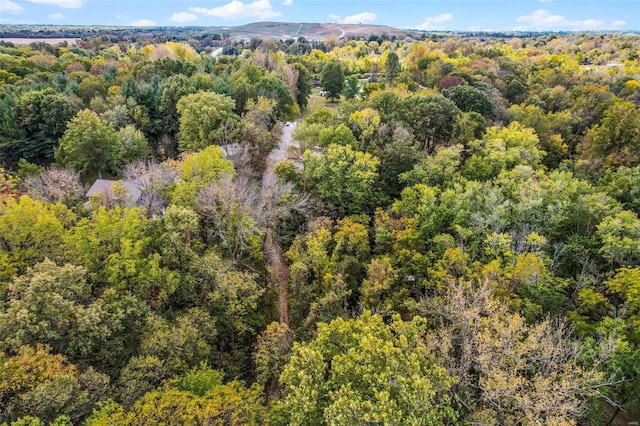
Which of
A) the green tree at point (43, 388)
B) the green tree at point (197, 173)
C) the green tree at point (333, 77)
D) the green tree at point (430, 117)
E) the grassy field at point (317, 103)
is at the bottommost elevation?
the green tree at point (43, 388)

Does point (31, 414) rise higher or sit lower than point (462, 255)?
lower

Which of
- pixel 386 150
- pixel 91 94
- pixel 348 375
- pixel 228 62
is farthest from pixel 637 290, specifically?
pixel 228 62

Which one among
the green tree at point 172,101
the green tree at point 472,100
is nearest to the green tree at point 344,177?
the green tree at point 472,100

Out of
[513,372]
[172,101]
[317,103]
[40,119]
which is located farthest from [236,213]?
[317,103]

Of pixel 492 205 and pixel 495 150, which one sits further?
pixel 495 150

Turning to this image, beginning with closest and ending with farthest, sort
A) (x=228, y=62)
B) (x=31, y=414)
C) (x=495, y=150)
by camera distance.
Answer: (x=31, y=414)
(x=495, y=150)
(x=228, y=62)

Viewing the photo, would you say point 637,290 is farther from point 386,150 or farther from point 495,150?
point 386,150

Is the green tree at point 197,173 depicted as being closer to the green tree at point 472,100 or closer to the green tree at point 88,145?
the green tree at point 88,145
